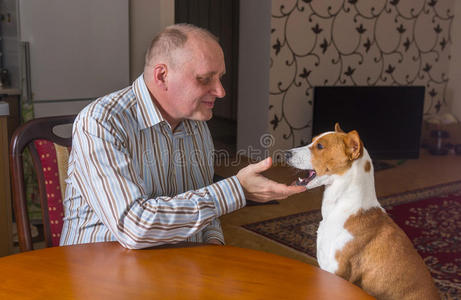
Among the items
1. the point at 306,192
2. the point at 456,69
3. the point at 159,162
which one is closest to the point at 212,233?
the point at 159,162

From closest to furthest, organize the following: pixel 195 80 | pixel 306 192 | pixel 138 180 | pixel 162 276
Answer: pixel 162 276 → pixel 138 180 → pixel 195 80 → pixel 306 192

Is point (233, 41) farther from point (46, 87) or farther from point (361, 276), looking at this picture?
point (361, 276)

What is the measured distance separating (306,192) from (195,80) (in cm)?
281

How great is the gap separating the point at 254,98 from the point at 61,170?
3.65 metres

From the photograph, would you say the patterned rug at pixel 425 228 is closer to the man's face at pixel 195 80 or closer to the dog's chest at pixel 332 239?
the dog's chest at pixel 332 239

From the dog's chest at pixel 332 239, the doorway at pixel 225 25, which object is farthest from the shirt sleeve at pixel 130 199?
the doorway at pixel 225 25

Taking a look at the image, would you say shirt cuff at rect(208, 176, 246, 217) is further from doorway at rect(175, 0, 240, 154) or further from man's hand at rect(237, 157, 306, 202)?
doorway at rect(175, 0, 240, 154)

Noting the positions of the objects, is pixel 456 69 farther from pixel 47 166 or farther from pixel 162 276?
pixel 162 276

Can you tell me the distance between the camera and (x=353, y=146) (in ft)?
4.75

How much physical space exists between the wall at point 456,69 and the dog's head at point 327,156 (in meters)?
5.20

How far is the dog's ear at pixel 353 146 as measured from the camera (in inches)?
56.5

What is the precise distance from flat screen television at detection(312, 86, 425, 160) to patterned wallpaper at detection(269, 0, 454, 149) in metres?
0.27

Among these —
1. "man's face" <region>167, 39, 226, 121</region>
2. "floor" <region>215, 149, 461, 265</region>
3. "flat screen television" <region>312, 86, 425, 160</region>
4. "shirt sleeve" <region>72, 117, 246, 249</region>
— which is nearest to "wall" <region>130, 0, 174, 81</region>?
"floor" <region>215, 149, 461, 265</region>

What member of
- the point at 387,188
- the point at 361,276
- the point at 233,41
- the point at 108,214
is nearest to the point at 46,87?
the point at 108,214
